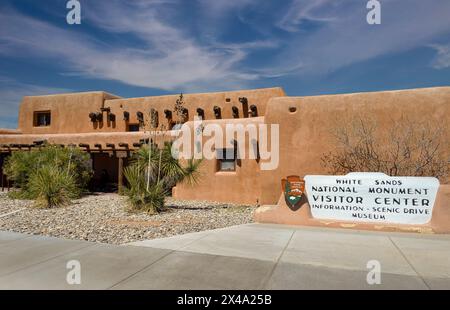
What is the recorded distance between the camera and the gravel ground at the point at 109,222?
739 centimetres

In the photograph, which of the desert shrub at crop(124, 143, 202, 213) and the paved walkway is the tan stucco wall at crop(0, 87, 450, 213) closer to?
the desert shrub at crop(124, 143, 202, 213)

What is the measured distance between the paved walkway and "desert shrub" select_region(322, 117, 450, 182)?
4447mm

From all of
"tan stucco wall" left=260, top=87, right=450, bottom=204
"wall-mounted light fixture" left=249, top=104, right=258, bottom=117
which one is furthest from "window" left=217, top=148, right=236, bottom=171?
"wall-mounted light fixture" left=249, top=104, right=258, bottom=117

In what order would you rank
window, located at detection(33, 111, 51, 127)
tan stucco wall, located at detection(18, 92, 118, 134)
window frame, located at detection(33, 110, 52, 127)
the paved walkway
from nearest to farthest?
the paved walkway < tan stucco wall, located at detection(18, 92, 118, 134) < window frame, located at detection(33, 110, 52, 127) < window, located at detection(33, 111, 51, 127)

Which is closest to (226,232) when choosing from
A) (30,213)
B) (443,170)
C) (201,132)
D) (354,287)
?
(354,287)

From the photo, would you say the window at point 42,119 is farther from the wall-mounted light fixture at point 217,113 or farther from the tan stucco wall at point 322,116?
the tan stucco wall at point 322,116

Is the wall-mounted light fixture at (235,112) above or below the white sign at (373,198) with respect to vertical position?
above

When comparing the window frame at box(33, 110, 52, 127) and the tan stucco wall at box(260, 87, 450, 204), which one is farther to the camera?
the window frame at box(33, 110, 52, 127)

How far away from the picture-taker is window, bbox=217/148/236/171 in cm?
1543

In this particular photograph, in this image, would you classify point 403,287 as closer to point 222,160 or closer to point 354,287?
point 354,287

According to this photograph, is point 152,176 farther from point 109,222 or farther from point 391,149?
point 391,149

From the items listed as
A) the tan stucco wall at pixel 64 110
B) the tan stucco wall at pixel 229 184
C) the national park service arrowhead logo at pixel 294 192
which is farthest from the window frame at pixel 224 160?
the tan stucco wall at pixel 64 110

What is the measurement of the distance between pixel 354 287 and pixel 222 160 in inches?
462

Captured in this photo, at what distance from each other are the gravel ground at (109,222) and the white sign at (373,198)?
2284 millimetres
